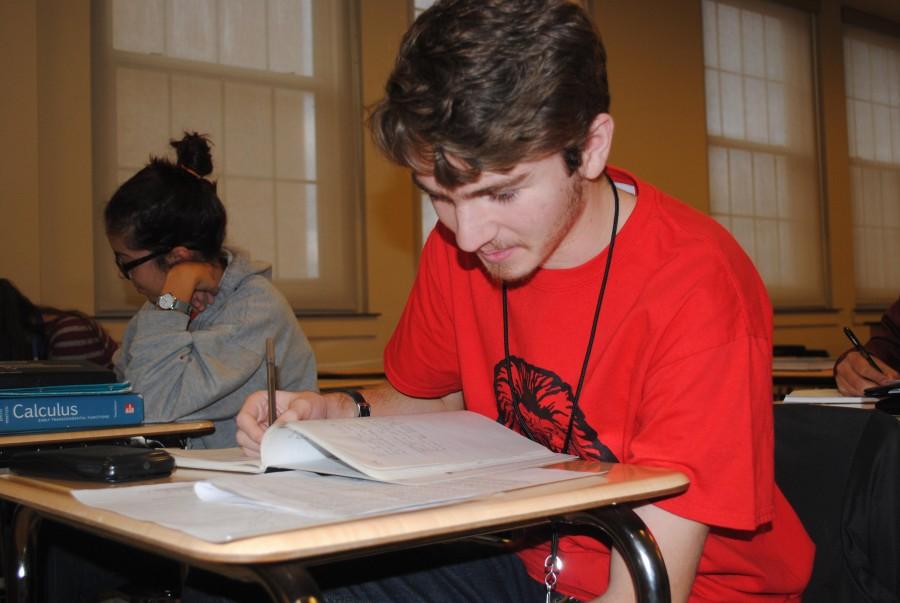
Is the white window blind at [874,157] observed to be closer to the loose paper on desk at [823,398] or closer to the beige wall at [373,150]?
the beige wall at [373,150]

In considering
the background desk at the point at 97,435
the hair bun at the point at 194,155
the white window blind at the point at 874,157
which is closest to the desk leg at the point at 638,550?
the background desk at the point at 97,435

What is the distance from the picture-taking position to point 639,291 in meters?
1.11

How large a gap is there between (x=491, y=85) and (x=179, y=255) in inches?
62.2

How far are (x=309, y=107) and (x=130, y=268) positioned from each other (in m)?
2.62

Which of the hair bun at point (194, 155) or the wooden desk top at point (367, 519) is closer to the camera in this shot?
the wooden desk top at point (367, 519)

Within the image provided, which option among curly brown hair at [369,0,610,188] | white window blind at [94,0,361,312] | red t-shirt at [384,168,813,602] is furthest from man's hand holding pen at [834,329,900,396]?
white window blind at [94,0,361,312]

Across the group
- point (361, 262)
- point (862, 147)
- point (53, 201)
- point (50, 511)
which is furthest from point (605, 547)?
point (862, 147)

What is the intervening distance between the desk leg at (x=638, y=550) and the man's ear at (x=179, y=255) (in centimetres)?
173

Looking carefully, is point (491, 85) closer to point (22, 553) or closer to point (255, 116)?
point (22, 553)

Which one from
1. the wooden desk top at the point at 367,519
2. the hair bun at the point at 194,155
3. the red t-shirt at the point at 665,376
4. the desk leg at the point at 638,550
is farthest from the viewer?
the hair bun at the point at 194,155

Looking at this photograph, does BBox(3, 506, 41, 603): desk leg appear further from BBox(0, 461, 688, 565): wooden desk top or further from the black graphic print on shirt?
the black graphic print on shirt

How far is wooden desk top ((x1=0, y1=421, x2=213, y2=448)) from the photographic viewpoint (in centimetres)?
152

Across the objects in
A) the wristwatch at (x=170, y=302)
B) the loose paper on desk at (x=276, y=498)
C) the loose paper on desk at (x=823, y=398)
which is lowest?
the loose paper on desk at (x=823, y=398)

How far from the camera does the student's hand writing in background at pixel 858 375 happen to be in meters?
2.11
